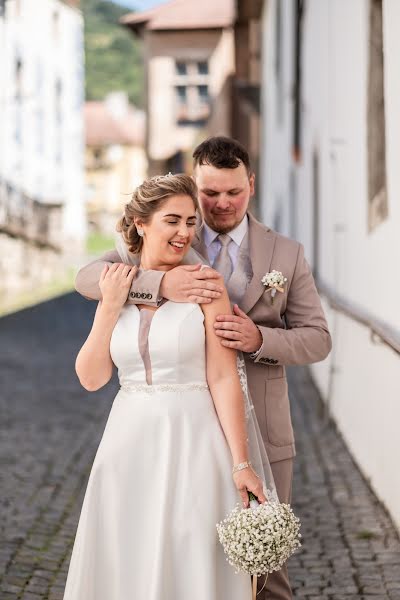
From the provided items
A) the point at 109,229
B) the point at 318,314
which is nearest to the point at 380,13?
the point at 318,314

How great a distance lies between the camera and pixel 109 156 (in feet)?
261

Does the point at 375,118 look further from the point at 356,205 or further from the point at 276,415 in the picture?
the point at 276,415

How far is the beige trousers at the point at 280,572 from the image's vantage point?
3.92 m

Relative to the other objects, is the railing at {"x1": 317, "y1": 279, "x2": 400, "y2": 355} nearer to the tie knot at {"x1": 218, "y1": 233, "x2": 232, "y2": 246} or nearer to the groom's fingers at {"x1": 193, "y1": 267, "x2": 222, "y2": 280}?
the tie knot at {"x1": 218, "y1": 233, "x2": 232, "y2": 246}

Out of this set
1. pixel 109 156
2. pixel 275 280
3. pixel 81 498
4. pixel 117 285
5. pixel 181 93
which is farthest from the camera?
pixel 109 156

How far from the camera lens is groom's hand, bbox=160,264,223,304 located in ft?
11.6

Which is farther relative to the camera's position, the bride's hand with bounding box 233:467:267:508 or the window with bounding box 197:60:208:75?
the window with bounding box 197:60:208:75

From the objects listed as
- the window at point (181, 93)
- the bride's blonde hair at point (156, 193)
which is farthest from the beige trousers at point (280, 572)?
the window at point (181, 93)

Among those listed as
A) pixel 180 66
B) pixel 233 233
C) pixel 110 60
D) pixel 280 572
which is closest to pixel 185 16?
pixel 180 66

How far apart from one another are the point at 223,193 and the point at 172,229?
283 millimetres

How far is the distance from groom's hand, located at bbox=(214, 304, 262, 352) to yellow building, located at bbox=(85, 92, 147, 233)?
243ft

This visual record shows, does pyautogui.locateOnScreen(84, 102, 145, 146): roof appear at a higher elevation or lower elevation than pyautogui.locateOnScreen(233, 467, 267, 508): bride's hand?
higher

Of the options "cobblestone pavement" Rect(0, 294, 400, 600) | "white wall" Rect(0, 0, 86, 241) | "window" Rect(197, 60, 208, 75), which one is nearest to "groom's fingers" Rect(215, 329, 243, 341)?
"cobblestone pavement" Rect(0, 294, 400, 600)

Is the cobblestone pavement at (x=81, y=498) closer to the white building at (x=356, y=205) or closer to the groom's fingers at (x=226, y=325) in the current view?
the white building at (x=356, y=205)
